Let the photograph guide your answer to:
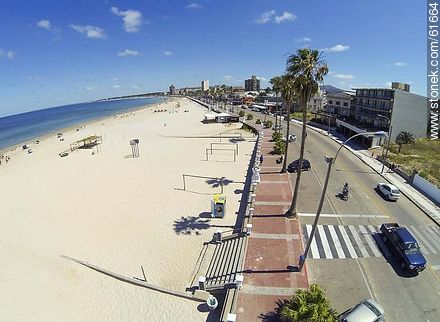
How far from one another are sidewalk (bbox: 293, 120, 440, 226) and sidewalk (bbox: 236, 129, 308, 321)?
41.3 feet

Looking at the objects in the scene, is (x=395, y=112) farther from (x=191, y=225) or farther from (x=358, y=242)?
(x=191, y=225)

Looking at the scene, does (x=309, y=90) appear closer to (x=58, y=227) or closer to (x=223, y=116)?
(x=58, y=227)

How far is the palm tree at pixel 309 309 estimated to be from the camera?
40.8 ft

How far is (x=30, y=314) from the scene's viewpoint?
16562mm

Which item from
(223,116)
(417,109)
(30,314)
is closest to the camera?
(30,314)

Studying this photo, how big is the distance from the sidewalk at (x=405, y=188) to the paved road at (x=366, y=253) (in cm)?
69

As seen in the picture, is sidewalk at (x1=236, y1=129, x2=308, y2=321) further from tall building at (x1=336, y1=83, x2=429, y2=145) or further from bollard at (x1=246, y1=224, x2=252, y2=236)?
tall building at (x1=336, y1=83, x2=429, y2=145)

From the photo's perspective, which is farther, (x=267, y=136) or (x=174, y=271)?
(x=267, y=136)

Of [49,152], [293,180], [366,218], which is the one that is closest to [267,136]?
[293,180]

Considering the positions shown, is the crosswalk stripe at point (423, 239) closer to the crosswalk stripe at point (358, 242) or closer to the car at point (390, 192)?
the crosswalk stripe at point (358, 242)

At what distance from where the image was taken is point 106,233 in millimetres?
24266

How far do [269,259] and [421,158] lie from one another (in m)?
38.9

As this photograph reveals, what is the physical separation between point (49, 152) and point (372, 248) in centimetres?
6435

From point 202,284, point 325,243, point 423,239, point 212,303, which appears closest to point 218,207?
point 202,284
